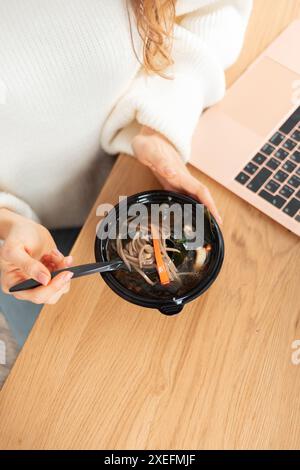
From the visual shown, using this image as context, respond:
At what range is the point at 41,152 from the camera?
2.57 ft

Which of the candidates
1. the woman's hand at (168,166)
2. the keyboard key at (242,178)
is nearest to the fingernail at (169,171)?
the woman's hand at (168,166)

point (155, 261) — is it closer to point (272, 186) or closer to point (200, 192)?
point (200, 192)

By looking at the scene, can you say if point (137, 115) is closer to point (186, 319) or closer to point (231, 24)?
point (231, 24)

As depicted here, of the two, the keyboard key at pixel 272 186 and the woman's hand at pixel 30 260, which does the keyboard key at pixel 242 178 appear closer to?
the keyboard key at pixel 272 186

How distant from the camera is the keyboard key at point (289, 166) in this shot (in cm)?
70

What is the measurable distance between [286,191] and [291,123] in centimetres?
13

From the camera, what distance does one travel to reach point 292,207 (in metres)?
0.68

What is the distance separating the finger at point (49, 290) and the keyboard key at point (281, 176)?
1.16 ft

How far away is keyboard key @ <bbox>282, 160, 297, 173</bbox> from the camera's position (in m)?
0.70

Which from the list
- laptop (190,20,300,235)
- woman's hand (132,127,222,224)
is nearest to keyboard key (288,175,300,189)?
laptop (190,20,300,235)

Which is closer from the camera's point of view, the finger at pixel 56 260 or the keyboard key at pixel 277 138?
the finger at pixel 56 260

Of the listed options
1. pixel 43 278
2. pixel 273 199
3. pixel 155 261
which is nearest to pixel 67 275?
pixel 43 278

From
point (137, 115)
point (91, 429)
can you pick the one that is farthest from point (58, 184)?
point (91, 429)

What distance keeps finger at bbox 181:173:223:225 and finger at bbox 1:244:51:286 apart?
0.24 m
